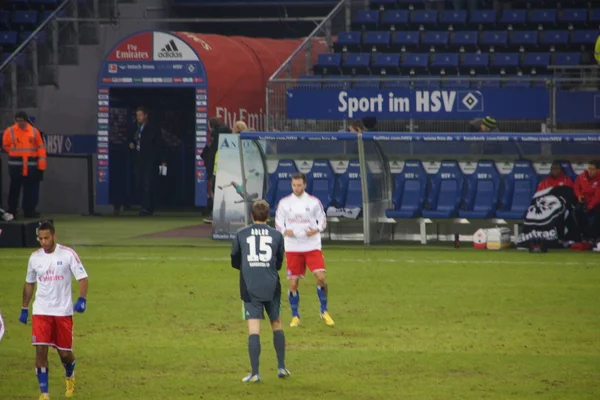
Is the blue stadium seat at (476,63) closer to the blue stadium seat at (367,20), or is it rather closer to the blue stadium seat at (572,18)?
the blue stadium seat at (572,18)

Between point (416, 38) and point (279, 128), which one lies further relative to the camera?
point (416, 38)

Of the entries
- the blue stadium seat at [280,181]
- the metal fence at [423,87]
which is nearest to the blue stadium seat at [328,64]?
the metal fence at [423,87]

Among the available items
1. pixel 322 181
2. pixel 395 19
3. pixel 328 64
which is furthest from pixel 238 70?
pixel 322 181

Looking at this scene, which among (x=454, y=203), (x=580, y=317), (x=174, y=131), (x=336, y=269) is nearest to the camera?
(x=580, y=317)

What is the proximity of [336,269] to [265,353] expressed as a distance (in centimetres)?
744

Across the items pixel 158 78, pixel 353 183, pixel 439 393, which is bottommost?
pixel 439 393

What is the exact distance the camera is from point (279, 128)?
3042cm

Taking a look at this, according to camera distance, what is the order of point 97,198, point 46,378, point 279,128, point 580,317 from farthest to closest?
point 97,198 → point 279,128 → point 580,317 → point 46,378

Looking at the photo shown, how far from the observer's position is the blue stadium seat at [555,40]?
32.3 m

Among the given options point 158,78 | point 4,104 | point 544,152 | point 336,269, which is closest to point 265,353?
point 336,269

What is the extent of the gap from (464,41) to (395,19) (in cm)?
233

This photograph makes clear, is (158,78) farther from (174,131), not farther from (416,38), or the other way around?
(416,38)

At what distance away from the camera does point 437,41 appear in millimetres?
33344

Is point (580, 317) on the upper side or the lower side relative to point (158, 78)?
lower
